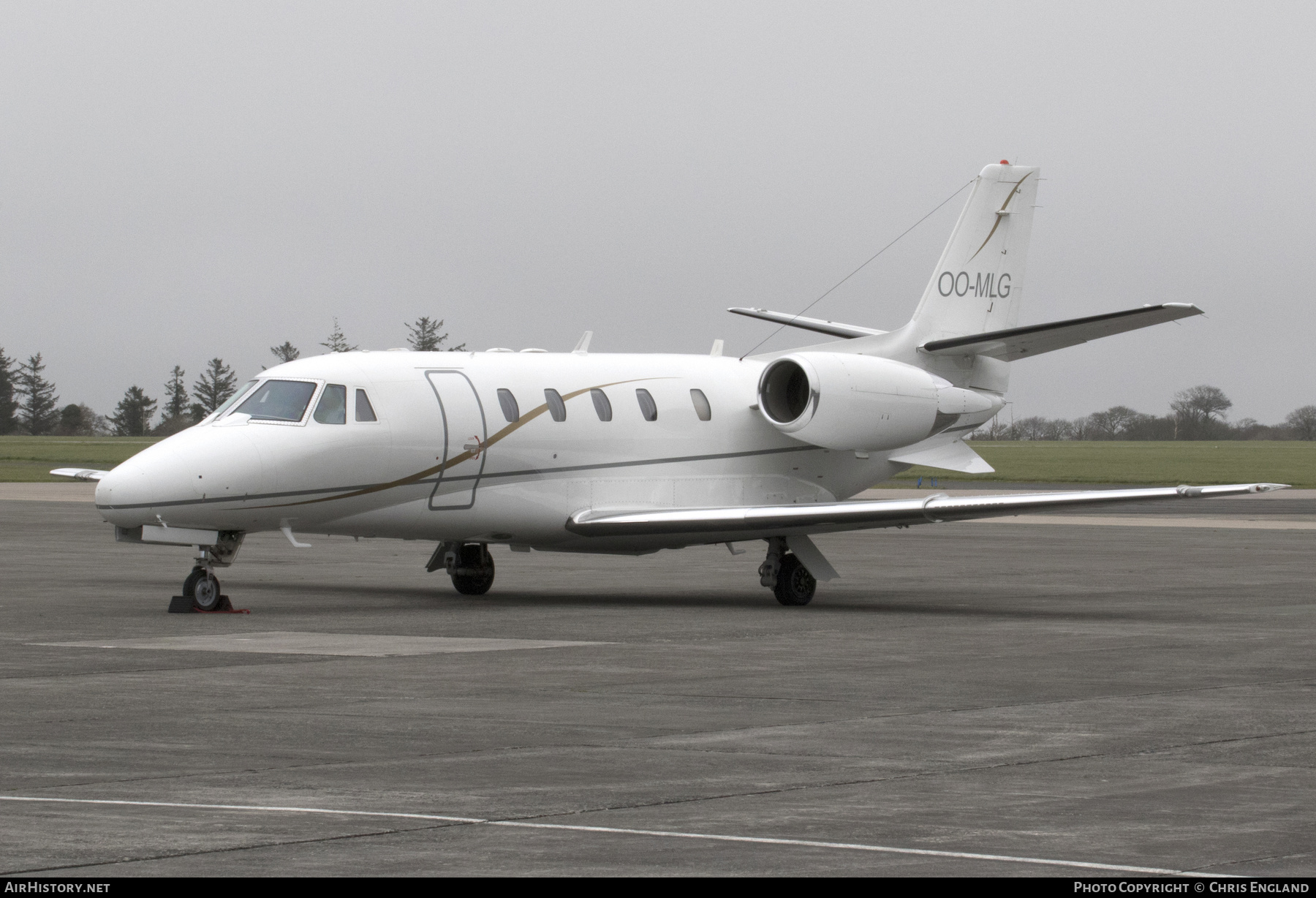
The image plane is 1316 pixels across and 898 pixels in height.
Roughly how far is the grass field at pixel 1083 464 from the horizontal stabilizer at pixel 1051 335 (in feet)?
92.1

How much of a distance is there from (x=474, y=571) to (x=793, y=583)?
14.0 feet

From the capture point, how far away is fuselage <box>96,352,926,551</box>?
20688 mm

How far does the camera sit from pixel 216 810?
29.5 feet

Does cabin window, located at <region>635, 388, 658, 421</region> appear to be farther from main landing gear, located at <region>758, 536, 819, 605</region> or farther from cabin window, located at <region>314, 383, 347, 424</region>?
cabin window, located at <region>314, 383, 347, 424</region>

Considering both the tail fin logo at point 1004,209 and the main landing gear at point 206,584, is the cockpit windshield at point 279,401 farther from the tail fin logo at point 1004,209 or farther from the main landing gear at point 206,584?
the tail fin logo at point 1004,209

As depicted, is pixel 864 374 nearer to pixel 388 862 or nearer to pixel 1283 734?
pixel 1283 734

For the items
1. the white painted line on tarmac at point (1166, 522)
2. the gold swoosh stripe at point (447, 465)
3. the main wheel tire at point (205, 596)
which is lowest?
the white painted line on tarmac at point (1166, 522)

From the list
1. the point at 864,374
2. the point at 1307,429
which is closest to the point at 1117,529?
the point at 864,374

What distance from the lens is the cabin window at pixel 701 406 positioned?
24.8 m

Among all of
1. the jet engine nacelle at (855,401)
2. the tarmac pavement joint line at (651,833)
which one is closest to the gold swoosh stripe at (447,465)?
the jet engine nacelle at (855,401)

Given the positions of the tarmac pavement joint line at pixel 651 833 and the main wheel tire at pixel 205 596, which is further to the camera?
the main wheel tire at pixel 205 596

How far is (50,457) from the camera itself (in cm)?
8850

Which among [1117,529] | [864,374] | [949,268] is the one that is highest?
[949,268]
